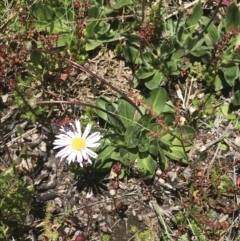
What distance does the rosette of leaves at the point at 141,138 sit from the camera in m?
3.53

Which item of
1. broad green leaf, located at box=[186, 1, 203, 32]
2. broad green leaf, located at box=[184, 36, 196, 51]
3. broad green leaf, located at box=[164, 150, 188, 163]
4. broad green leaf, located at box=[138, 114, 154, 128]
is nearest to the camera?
broad green leaf, located at box=[138, 114, 154, 128]

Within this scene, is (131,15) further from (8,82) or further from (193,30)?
(8,82)

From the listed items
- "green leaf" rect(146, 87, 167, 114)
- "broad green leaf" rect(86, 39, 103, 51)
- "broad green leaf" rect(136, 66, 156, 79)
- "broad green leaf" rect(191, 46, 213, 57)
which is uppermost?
"broad green leaf" rect(86, 39, 103, 51)

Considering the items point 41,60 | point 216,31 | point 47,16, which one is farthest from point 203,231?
point 47,16

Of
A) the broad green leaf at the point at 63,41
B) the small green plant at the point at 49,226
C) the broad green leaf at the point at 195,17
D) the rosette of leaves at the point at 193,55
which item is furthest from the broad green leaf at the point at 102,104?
the broad green leaf at the point at 195,17

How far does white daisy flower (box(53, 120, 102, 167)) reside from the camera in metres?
3.35

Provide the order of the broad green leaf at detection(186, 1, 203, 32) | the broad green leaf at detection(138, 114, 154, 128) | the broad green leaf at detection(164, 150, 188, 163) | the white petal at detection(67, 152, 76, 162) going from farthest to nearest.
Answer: the broad green leaf at detection(186, 1, 203, 32) < the broad green leaf at detection(164, 150, 188, 163) < the broad green leaf at detection(138, 114, 154, 128) < the white petal at detection(67, 152, 76, 162)

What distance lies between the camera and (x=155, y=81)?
3791 millimetres

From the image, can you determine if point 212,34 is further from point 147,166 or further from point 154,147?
point 147,166

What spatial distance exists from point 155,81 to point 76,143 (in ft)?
2.73

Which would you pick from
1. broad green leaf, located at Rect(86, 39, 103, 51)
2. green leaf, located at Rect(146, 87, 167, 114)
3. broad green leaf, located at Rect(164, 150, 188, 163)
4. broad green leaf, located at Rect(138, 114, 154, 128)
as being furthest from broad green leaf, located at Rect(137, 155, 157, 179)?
broad green leaf, located at Rect(86, 39, 103, 51)

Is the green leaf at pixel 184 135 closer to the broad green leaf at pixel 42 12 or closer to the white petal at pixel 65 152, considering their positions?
the white petal at pixel 65 152

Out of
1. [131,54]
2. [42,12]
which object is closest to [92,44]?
[131,54]

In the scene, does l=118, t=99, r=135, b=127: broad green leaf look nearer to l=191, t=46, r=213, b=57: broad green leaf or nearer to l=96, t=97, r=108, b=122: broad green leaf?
l=96, t=97, r=108, b=122: broad green leaf
